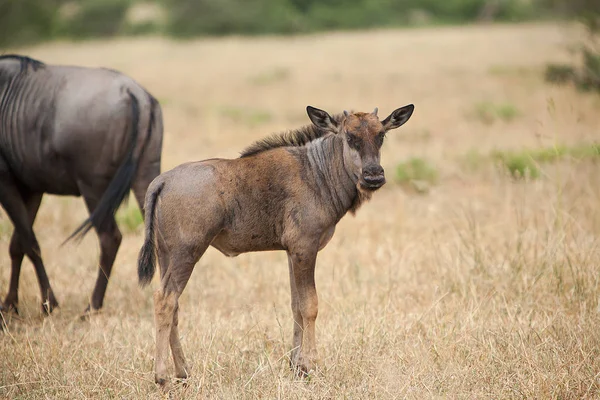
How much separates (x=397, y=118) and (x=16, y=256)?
4022mm

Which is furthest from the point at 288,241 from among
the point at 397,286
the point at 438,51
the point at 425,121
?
the point at 438,51

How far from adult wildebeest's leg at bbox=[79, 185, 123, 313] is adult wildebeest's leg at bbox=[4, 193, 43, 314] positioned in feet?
2.20

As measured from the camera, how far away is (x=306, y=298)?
16.5 ft

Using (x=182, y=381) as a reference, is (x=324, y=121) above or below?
above

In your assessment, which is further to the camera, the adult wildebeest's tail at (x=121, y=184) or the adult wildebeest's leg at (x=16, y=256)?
the adult wildebeest's leg at (x=16, y=256)

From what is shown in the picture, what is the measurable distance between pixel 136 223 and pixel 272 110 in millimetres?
11435

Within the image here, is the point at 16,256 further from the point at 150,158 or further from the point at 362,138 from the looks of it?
the point at 362,138

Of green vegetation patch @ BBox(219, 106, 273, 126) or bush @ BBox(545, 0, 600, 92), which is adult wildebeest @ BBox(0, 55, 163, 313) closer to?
bush @ BBox(545, 0, 600, 92)

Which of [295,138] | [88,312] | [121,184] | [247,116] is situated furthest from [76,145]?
[247,116]

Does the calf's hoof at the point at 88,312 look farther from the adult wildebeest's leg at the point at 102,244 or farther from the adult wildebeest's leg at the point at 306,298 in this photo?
the adult wildebeest's leg at the point at 306,298

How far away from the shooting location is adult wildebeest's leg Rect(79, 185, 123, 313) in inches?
269

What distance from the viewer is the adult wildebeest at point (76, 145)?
680 centimetres

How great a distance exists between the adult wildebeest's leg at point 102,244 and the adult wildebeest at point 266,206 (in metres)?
2.03

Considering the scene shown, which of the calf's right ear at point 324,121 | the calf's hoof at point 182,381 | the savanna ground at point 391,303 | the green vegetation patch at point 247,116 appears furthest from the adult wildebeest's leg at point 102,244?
the green vegetation patch at point 247,116
